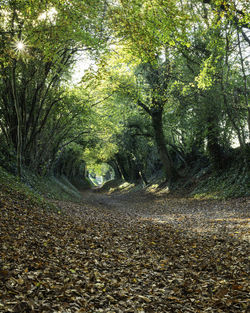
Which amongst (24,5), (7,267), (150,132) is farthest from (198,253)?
(150,132)

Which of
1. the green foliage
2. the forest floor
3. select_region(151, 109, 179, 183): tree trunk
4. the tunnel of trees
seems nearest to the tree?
the tunnel of trees

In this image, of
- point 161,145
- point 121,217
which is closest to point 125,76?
point 161,145

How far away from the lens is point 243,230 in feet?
29.5

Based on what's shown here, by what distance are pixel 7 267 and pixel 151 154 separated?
3244 centimetres

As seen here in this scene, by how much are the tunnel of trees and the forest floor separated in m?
6.80

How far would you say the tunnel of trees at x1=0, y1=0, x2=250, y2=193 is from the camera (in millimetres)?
9898

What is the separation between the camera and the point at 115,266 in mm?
6164

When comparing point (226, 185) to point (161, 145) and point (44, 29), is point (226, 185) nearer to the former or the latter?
point (161, 145)

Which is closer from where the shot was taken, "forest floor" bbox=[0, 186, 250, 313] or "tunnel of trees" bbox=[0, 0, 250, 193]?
"forest floor" bbox=[0, 186, 250, 313]

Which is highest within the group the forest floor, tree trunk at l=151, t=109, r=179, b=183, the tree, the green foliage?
the tree

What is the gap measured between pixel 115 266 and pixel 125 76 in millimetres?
17956

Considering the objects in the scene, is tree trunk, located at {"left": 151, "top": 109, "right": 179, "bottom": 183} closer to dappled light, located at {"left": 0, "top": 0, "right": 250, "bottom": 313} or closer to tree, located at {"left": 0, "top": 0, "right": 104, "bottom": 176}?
dappled light, located at {"left": 0, "top": 0, "right": 250, "bottom": 313}

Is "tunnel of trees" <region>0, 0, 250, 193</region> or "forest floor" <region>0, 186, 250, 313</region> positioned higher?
"tunnel of trees" <region>0, 0, 250, 193</region>

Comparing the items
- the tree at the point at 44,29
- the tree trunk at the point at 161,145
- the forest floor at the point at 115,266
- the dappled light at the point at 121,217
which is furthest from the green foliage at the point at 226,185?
the tree at the point at 44,29
